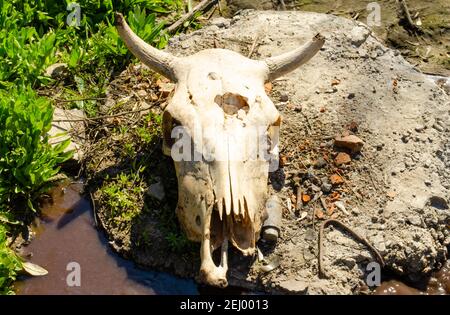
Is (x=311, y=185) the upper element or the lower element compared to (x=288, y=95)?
lower

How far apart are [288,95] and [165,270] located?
1827 millimetres

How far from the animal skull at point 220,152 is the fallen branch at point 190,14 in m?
1.77

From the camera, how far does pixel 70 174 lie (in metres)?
5.55

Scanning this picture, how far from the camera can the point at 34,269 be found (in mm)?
4898

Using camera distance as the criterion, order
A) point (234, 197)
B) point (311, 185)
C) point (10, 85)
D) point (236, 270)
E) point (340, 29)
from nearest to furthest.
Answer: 1. point (234, 197)
2. point (236, 270)
3. point (311, 185)
4. point (10, 85)
5. point (340, 29)

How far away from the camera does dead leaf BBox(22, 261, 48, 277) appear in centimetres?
487

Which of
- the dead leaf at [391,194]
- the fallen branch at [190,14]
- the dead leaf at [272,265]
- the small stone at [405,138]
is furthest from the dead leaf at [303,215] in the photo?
the fallen branch at [190,14]

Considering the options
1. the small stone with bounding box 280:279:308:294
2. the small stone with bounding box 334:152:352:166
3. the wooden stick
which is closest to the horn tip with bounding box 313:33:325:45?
the small stone with bounding box 334:152:352:166

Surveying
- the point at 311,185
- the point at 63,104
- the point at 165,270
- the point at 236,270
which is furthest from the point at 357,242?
the point at 63,104

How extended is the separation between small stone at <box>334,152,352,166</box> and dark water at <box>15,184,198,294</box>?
4.73 feet

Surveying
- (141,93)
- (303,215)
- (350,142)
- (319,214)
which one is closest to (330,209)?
(319,214)

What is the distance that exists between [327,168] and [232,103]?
1.07 meters

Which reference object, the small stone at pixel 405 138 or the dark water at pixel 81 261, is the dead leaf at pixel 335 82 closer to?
the small stone at pixel 405 138

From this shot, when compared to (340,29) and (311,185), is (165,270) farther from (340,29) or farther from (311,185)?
(340,29)
